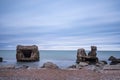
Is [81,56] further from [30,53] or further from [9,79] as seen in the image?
[9,79]

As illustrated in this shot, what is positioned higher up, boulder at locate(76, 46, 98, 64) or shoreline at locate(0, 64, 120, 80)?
shoreline at locate(0, 64, 120, 80)

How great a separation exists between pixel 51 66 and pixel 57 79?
17.2 m

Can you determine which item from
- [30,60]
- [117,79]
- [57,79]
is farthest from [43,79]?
[30,60]

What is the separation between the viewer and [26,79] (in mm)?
19797

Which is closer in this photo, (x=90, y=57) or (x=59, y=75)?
(x=59, y=75)

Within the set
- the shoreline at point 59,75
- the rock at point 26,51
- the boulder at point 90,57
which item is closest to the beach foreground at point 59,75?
the shoreline at point 59,75

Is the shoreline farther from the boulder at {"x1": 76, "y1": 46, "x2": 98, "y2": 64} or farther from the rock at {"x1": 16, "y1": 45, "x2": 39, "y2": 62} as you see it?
the rock at {"x1": 16, "y1": 45, "x2": 39, "y2": 62}

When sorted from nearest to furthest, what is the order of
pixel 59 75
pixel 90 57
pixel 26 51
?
1. pixel 59 75
2. pixel 90 57
3. pixel 26 51

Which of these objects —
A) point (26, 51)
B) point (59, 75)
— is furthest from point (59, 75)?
point (26, 51)

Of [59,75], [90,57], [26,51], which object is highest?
[26,51]

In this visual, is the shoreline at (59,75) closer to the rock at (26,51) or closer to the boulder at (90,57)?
the boulder at (90,57)

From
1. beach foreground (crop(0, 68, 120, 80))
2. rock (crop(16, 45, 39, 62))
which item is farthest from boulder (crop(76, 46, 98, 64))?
beach foreground (crop(0, 68, 120, 80))

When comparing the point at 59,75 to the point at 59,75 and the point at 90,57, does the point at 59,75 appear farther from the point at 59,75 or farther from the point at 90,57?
the point at 90,57

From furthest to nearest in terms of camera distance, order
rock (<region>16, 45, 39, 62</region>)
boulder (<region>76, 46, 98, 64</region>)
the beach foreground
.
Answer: rock (<region>16, 45, 39, 62</region>) < boulder (<region>76, 46, 98, 64</region>) < the beach foreground
